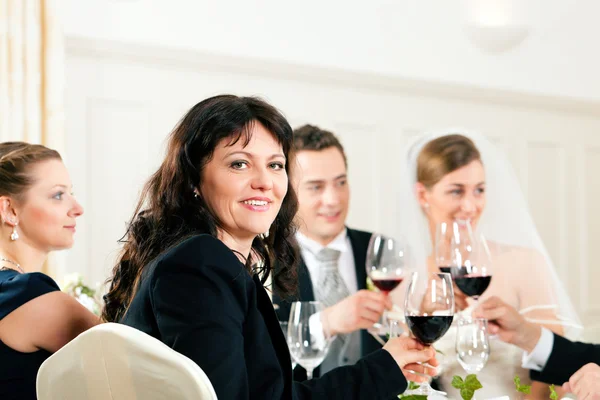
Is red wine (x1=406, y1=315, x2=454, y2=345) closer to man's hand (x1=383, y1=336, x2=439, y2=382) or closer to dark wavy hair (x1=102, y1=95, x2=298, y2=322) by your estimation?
man's hand (x1=383, y1=336, x2=439, y2=382)

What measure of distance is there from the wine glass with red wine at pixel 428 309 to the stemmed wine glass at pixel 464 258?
569mm

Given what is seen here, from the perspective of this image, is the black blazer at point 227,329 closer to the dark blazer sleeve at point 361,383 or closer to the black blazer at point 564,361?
the dark blazer sleeve at point 361,383

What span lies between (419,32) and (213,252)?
173 inches

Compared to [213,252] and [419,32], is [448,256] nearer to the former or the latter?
[213,252]

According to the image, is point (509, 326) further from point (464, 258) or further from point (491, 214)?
point (491, 214)

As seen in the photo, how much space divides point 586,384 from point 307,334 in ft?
2.20

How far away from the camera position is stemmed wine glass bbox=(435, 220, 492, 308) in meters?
2.18

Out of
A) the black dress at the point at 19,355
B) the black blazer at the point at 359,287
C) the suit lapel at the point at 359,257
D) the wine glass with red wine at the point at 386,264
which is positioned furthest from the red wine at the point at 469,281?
the black dress at the point at 19,355

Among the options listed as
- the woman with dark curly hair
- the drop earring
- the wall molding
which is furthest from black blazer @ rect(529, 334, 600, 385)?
the wall molding

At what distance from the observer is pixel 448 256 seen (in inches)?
88.5

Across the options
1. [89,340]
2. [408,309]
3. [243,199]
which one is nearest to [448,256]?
[408,309]

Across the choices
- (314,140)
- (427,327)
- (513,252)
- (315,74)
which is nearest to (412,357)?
(427,327)

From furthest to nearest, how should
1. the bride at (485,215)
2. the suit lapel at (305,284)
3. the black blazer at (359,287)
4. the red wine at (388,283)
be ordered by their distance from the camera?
1. the suit lapel at (305,284)
2. the bride at (485,215)
3. the black blazer at (359,287)
4. the red wine at (388,283)

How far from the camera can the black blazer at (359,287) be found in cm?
265
